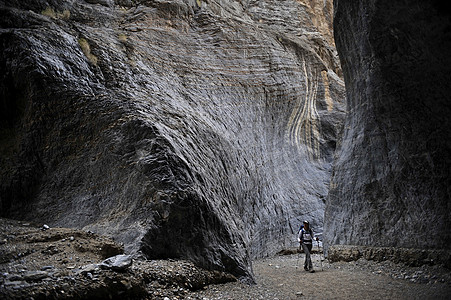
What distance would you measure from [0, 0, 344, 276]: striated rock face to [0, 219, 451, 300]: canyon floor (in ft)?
1.80

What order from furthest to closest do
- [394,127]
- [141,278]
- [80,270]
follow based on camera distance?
[394,127]
[141,278]
[80,270]

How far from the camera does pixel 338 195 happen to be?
418 inches

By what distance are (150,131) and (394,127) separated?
5.85m

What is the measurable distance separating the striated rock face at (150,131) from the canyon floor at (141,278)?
1.80ft

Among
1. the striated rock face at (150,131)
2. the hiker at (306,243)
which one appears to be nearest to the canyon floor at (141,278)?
the striated rock face at (150,131)

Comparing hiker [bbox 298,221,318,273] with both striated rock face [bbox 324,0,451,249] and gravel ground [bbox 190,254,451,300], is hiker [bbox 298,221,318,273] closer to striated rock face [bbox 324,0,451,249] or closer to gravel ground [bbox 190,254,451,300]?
gravel ground [bbox 190,254,451,300]

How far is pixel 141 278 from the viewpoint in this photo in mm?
5129

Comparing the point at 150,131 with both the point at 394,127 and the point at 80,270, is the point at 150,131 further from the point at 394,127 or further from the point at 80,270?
the point at 394,127

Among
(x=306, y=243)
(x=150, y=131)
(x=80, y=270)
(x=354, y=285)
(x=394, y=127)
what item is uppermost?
(x=150, y=131)

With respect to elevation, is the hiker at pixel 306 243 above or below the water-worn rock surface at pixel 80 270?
below

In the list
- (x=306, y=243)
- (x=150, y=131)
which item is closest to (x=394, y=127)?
(x=306, y=243)

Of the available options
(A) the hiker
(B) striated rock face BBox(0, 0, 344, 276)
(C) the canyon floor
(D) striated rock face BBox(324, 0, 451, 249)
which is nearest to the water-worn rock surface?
(C) the canyon floor

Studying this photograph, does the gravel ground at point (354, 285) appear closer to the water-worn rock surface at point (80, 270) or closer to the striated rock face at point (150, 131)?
the water-worn rock surface at point (80, 270)

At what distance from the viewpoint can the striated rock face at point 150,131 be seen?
7.40 m
